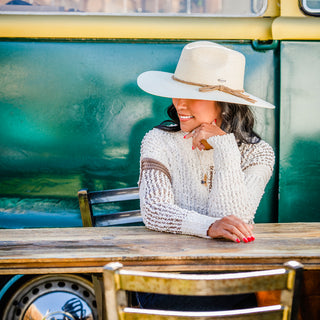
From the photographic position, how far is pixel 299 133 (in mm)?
2145

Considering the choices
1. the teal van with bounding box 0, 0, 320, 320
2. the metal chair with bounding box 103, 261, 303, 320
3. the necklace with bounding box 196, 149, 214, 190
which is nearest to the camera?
the metal chair with bounding box 103, 261, 303, 320

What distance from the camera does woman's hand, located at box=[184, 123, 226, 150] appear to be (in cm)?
173

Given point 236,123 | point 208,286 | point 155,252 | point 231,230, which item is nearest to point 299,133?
point 236,123

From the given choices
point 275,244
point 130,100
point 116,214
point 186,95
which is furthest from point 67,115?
point 275,244

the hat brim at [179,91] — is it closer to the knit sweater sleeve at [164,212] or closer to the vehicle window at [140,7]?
Result: the knit sweater sleeve at [164,212]

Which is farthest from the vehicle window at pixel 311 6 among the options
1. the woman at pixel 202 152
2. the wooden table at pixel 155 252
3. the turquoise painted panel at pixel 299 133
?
the wooden table at pixel 155 252

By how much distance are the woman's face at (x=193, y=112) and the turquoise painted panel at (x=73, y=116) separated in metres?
0.42

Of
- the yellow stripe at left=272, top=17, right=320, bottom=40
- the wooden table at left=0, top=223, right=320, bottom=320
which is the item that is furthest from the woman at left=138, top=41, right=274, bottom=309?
the yellow stripe at left=272, top=17, right=320, bottom=40

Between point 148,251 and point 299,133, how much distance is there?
129 cm

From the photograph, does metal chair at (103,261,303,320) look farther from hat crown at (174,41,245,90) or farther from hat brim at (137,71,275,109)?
hat crown at (174,41,245,90)

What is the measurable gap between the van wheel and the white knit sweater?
2.04 ft

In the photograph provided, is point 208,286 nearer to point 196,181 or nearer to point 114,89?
point 196,181

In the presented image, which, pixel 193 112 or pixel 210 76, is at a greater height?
pixel 210 76

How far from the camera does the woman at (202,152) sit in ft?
5.31
